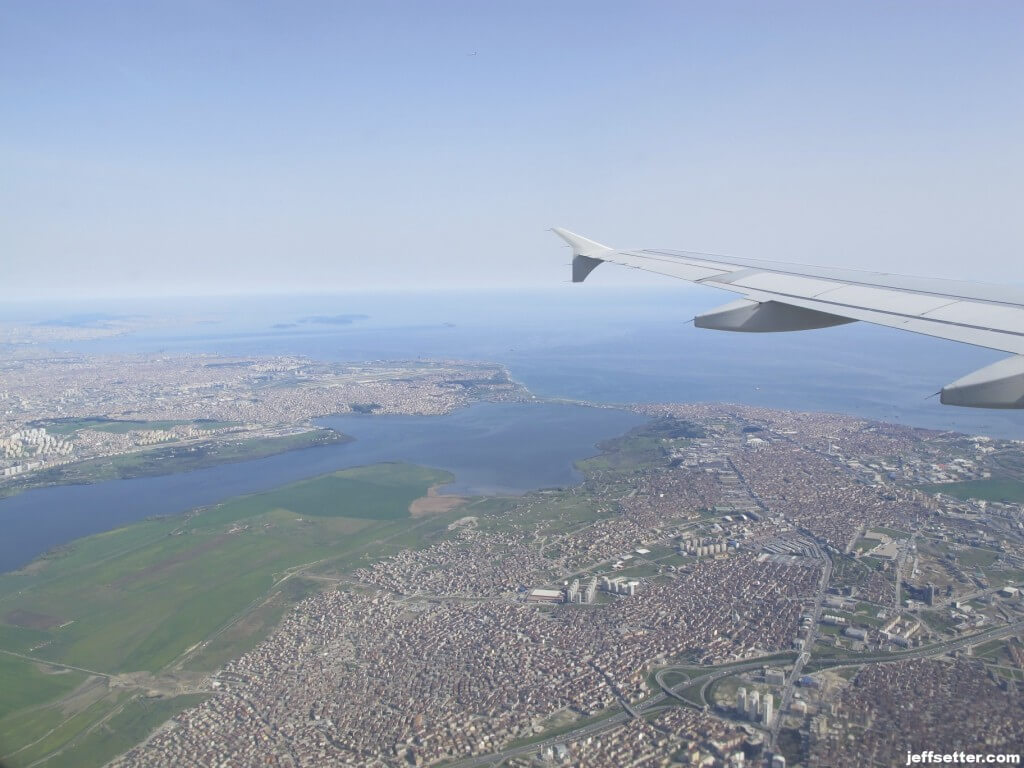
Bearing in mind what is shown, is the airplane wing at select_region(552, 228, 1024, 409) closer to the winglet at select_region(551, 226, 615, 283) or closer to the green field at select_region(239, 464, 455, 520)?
the winglet at select_region(551, 226, 615, 283)

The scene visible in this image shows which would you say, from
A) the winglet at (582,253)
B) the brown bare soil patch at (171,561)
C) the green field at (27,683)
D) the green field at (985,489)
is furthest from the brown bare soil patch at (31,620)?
the green field at (985,489)

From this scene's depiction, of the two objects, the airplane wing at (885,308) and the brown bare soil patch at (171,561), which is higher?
the airplane wing at (885,308)

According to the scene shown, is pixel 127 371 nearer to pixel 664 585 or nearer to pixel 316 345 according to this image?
pixel 316 345

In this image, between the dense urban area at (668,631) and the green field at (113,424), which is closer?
the dense urban area at (668,631)

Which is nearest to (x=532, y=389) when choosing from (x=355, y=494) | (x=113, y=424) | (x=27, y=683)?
(x=355, y=494)

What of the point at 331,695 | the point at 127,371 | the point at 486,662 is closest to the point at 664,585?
the point at 486,662

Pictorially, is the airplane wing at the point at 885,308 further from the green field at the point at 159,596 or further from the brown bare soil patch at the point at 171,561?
the brown bare soil patch at the point at 171,561
